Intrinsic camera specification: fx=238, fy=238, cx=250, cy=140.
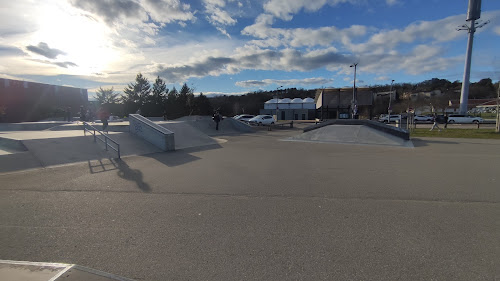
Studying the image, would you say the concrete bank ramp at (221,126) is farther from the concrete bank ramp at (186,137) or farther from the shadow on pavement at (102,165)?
the shadow on pavement at (102,165)

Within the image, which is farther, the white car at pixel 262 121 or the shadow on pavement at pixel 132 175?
the white car at pixel 262 121

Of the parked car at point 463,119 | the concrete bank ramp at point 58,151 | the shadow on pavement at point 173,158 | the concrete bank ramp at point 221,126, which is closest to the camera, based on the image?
the concrete bank ramp at point 58,151

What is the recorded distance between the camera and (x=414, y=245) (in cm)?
328

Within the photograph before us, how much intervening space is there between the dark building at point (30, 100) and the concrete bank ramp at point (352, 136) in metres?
35.3

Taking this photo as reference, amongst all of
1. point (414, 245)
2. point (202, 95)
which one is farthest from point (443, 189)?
point (202, 95)

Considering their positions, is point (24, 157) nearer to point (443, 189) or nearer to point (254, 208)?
point (254, 208)

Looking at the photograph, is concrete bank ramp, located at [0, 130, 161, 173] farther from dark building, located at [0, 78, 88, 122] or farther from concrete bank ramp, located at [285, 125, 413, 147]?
dark building, located at [0, 78, 88, 122]

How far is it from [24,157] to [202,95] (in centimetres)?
5607

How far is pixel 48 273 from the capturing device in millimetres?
2457

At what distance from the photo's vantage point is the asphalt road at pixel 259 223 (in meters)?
2.84

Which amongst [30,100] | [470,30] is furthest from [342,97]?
[30,100]

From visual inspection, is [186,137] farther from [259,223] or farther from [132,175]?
[259,223]

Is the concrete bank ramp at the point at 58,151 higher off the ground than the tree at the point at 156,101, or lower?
lower

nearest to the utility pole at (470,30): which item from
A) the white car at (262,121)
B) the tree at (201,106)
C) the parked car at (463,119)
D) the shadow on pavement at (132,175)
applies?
the parked car at (463,119)
